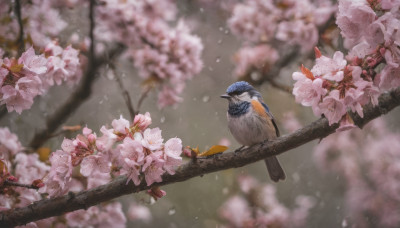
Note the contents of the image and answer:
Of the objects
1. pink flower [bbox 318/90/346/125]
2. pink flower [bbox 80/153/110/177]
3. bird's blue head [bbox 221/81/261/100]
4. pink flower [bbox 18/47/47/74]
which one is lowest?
bird's blue head [bbox 221/81/261/100]

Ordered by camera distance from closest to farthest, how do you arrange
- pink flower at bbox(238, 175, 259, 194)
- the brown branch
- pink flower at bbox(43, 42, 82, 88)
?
the brown branch, pink flower at bbox(43, 42, 82, 88), pink flower at bbox(238, 175, 259, 194)

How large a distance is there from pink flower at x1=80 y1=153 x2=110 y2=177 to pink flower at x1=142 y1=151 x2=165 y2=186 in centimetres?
14

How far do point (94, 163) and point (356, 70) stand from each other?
31.4 inches

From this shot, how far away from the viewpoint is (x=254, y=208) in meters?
3.17

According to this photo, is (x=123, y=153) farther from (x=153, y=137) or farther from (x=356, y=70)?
(x=356, y=70)

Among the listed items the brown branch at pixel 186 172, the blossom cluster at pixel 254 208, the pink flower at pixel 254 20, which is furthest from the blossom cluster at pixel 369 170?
the brown branch at pixel 186 172

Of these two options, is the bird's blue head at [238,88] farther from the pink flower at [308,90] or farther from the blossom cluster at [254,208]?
the blossom cluster at [254,208]

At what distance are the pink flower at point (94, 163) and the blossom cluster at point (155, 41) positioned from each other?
4.10 ft

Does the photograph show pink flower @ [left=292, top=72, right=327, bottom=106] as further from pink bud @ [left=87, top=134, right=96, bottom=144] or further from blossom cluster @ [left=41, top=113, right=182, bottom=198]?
pink bud @ [left=87, top=134, right=96, bottom=144]

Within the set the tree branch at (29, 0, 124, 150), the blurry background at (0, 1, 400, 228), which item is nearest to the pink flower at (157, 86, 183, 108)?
the blurry background at (0, 1, 400, 228)

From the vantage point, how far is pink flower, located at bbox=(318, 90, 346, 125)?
1.08 m

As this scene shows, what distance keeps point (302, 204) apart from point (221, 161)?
2.50 meters

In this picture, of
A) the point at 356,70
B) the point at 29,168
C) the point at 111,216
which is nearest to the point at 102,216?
the point at 111,216

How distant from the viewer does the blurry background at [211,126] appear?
9.59 ft
